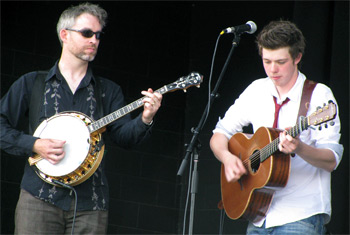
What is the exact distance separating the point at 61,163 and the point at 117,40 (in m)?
2.64

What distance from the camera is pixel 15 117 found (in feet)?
12.2

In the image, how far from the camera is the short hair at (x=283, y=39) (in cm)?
332

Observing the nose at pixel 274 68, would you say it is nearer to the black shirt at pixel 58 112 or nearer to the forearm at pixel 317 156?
the forearm at pixel 317 156

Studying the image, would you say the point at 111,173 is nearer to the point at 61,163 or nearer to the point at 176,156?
the point at 176,156

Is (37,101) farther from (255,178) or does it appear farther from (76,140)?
(255,178)

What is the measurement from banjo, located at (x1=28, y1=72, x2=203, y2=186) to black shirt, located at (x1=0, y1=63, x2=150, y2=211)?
0.20 feet

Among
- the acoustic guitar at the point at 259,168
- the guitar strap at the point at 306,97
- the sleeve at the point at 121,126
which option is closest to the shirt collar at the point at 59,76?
the sleeve at the point at 121,126

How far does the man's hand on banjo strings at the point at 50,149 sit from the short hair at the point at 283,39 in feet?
4.40

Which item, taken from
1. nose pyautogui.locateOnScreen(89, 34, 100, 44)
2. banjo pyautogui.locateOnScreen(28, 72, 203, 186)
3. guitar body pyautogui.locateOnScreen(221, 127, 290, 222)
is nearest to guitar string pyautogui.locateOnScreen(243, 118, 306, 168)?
guitar body pyautogui.locateOnScreen(221, 127, 290, 222)

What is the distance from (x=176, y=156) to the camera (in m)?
6.00

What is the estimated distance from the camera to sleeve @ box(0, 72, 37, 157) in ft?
11.8

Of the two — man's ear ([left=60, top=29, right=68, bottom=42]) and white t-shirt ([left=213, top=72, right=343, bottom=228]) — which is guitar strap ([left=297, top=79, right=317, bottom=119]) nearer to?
white t-shirt ([left=213, top=72, right=343, bottom=228])

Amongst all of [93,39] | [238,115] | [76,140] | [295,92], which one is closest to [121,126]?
[76,140]

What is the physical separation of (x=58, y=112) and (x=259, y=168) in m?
1.29
